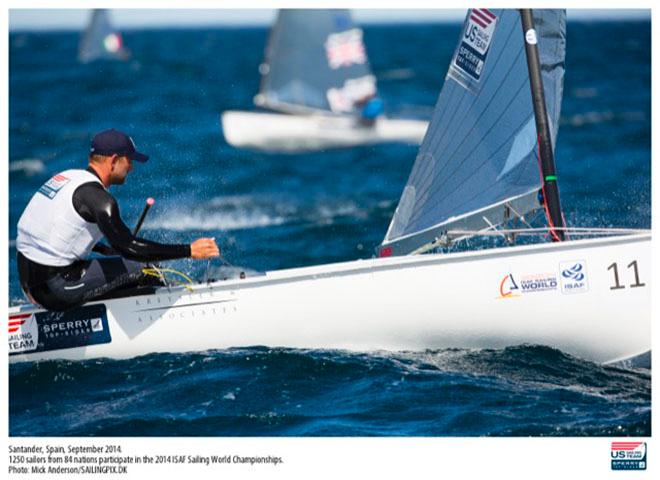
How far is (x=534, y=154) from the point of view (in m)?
6.68

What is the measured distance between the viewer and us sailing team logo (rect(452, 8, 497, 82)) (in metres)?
6.75

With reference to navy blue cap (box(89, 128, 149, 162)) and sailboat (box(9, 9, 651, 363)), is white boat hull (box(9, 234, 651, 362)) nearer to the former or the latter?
sailboat (box(9, 9, 651, 363))

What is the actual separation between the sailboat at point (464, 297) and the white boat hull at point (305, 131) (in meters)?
9.15

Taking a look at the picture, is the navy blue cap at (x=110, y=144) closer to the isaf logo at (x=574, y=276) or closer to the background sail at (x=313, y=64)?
the isaf logo at (x=574, y=276)

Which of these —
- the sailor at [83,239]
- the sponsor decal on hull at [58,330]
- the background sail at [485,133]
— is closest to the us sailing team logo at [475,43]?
the background sail at [485,133]

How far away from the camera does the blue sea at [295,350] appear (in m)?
5.72

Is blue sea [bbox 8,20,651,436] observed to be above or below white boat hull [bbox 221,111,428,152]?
below

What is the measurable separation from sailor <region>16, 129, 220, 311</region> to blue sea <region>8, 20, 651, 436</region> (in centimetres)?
50

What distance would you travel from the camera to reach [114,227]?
5.75 m

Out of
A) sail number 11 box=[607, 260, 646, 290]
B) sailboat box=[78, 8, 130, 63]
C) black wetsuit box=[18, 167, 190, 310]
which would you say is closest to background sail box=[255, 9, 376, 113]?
black wetsuit box=[18, 167, 190, 310]

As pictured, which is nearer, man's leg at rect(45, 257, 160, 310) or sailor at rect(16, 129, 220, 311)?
sailor at rect(16, 129, 220, 311)
